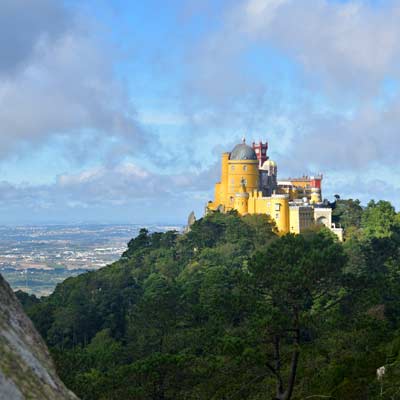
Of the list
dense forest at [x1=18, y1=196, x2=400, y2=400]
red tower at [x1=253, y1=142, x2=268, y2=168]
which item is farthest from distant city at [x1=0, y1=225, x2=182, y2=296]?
dense forest at [x1=18, y1=196, x2=400, y2=400]

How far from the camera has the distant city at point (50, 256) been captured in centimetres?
10931

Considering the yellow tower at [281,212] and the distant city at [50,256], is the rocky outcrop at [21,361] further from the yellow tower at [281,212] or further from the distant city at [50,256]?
the distant city at [50,256]

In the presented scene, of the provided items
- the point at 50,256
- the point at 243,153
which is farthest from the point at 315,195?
the point at 50,256

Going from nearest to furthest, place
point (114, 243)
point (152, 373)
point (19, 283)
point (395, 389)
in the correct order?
1. point (395, 389)
2. point (152, 373)
3. point (19, 283)
4. point (114, 243)

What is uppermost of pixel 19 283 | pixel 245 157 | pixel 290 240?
pixel 245 157

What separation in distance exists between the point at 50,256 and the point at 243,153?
92595mm

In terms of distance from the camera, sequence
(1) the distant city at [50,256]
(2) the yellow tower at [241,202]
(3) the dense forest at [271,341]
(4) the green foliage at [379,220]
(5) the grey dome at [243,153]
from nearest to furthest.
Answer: (3) the dense forest at [271,341] < (4) the green foliage at [379,220] < (2) the yellow tower at [241,202] < (5) the grey dome at [243,153] < (1) the distant city at [50,256]

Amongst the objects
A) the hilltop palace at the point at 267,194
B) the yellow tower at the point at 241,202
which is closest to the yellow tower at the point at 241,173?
the hilltop palace at the point at 267,194

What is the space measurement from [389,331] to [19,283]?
88.7 meters

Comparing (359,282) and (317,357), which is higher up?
(359,282)

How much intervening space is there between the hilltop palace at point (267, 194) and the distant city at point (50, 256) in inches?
1749

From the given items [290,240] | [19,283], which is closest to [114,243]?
[19,283]

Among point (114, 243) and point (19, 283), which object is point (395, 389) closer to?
point (19, 283)

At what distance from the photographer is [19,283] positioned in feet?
339
